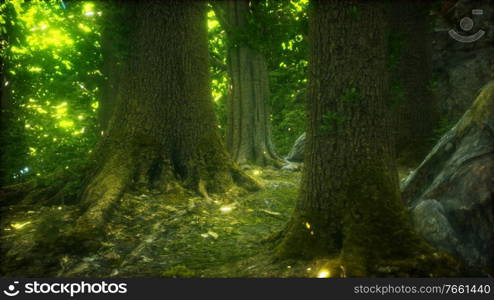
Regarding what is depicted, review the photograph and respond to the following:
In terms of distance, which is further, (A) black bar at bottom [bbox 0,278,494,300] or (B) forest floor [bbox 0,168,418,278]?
(B) forest floor [bbox 0,168,418,278]

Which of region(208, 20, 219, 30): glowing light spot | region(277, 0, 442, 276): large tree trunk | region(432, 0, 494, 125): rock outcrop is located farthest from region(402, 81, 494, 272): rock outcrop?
region(208, 20, 219, 30): glowing light spot

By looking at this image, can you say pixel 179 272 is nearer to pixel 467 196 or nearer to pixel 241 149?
pixel 467 196

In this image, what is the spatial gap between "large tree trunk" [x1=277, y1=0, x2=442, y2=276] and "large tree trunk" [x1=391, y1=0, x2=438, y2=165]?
19.3 ft

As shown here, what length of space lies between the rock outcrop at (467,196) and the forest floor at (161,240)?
1258 millimetres

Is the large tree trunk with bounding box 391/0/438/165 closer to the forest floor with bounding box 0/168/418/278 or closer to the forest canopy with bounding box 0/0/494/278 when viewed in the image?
the forest canopy with bounding box 0/0/494/278

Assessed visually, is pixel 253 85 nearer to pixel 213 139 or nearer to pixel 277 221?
pixel 213 139

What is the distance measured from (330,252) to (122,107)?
4.71 m

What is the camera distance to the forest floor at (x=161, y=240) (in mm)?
4090

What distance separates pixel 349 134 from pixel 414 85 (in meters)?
6.54

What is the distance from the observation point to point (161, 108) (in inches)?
264

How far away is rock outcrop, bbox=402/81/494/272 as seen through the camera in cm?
352

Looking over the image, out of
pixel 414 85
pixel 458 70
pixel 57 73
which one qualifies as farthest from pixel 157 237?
pixel 458 70

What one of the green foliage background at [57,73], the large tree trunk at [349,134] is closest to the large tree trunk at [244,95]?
the green foliage background at [57,73]

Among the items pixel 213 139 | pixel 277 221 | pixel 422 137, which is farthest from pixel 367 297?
pixel 422 137
